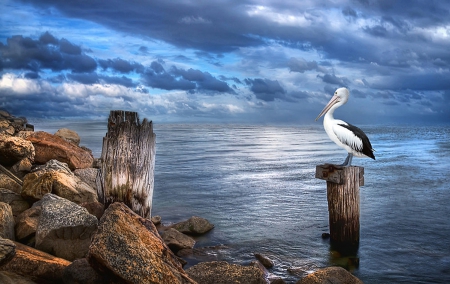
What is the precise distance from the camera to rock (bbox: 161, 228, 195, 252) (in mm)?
8414

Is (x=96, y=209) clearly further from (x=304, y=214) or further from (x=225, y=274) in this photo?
(x=304, y=214)

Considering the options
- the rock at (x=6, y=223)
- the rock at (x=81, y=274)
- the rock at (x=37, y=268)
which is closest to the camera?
the rock at (x=81, y=274)

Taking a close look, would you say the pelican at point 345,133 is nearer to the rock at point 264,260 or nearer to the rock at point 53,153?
the rock at point 264,260

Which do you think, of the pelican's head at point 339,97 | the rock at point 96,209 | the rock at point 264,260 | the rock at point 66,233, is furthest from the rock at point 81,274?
the pelican's head at point 339,97

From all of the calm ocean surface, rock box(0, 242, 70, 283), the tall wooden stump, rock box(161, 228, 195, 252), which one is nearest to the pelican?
the calm ocean surface

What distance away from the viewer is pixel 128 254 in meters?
4.57

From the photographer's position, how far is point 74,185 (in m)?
8.62

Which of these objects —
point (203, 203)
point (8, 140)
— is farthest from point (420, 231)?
point (8, 140)

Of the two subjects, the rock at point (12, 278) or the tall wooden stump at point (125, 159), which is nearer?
the rock at point (12, 278)

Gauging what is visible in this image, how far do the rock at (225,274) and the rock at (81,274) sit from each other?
5.24ft

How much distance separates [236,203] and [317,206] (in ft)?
8.31

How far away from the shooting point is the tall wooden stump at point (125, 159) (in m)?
6.41

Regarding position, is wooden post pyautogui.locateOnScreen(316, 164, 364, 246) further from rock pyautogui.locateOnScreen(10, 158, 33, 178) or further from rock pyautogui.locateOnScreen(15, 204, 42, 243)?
rock pyautogui.locateOnScreen(10, 158, 33, 178)

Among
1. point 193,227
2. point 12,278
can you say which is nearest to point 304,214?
point 193,227
